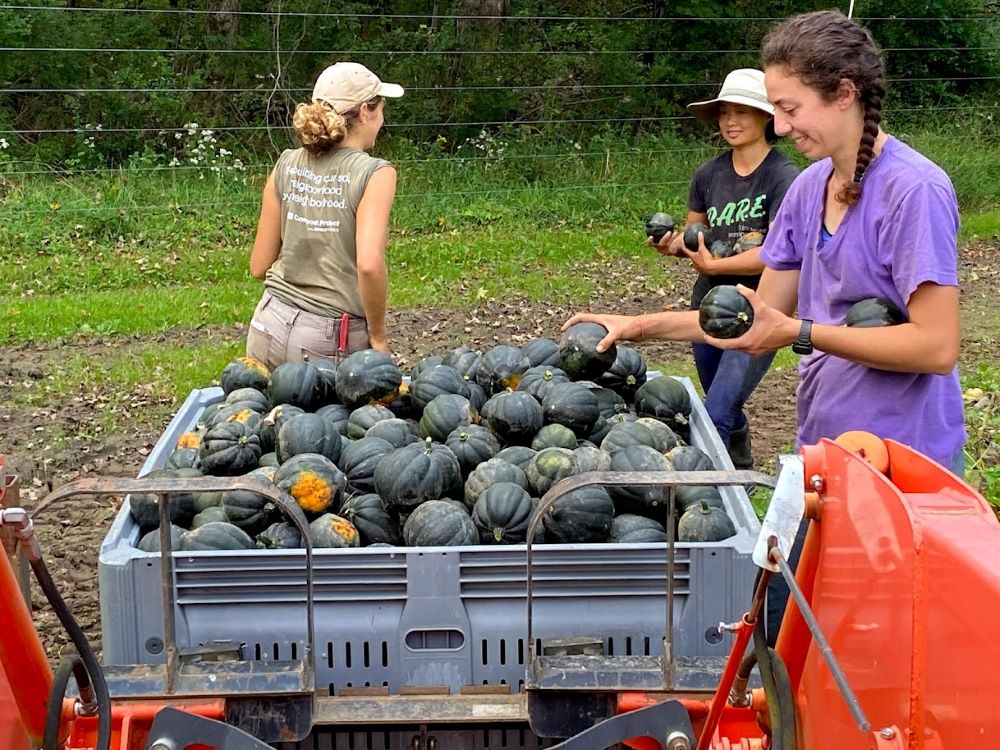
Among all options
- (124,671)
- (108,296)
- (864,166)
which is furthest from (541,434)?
(108,296)

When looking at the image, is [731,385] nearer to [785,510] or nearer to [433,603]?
[433,603]

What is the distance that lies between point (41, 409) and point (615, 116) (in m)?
11.2

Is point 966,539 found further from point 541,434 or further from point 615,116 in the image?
point 615,116

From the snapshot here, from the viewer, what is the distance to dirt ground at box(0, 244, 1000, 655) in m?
5.52

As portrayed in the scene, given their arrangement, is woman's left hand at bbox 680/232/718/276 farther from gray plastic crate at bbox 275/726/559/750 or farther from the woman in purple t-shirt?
gray plastic crate at bbox 275/726/559/750

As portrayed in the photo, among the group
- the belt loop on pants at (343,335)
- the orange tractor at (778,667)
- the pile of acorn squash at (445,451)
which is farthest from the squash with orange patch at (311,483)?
the belt loop on pants at (343,335)

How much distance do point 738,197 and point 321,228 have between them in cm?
201

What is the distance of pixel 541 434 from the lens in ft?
12.5

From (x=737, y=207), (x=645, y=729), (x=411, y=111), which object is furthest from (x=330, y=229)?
(x=411, y=111)

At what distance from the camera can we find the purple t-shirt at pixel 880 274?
2.92 metres

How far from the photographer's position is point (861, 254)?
10.1 feet

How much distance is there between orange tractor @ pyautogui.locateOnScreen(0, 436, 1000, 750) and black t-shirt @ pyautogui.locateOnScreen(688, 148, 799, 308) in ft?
9.58

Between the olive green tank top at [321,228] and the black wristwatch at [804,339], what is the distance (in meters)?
2.29

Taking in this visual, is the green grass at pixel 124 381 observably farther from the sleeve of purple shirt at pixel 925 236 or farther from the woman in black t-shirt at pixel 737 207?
the sleeve of purple shirt at pixel 925 236
